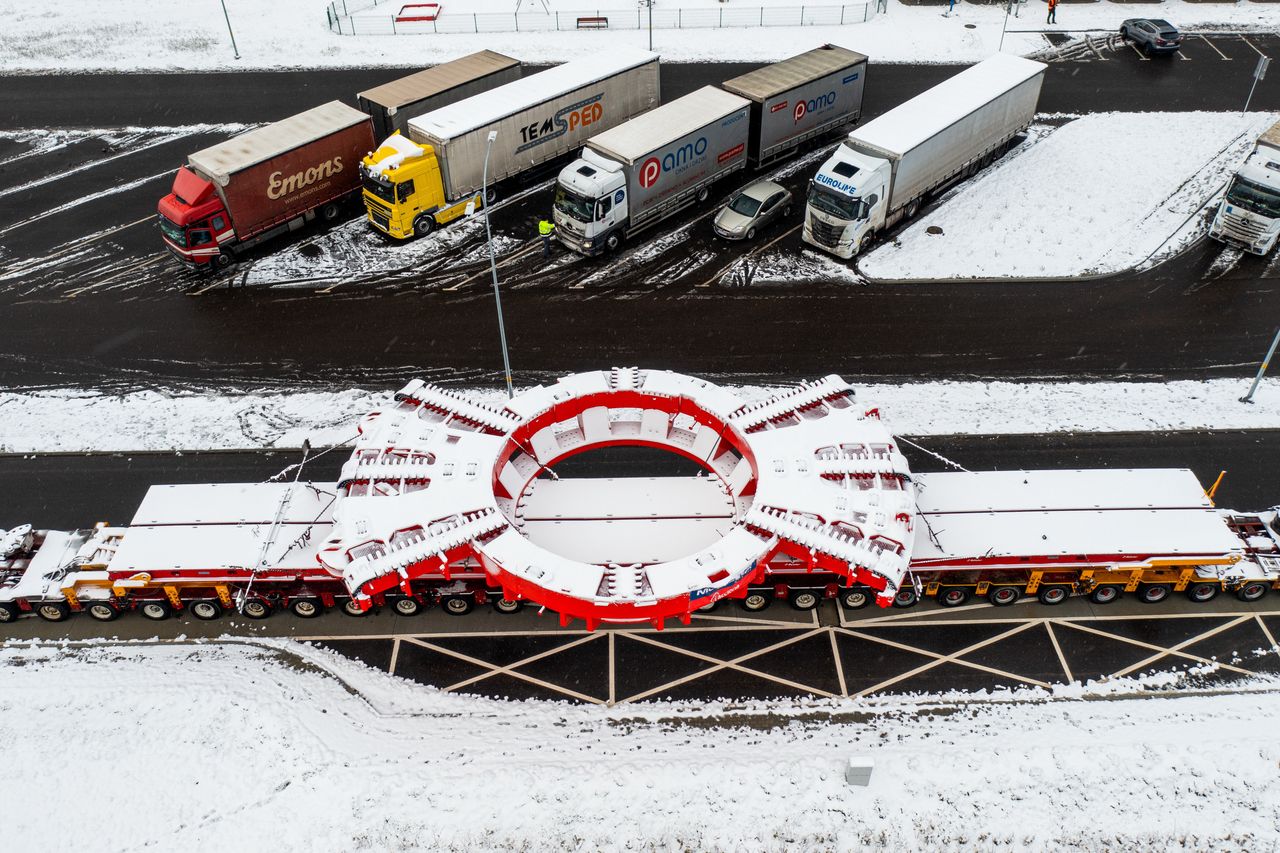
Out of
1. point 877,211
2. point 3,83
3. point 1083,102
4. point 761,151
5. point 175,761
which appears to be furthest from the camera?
point 3,83

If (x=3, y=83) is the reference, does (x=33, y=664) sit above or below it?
below

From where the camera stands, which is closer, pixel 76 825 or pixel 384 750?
pixel 76 825

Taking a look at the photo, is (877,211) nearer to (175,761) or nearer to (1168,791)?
(1168,791)

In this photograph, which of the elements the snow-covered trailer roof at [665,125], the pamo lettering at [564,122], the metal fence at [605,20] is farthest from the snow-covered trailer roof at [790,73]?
the metal fence at [605,20]

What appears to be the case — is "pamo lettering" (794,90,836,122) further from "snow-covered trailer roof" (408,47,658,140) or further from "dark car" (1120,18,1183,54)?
"dark car" (1120,18,1183,54)

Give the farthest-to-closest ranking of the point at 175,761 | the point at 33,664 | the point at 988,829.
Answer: the point at 33,664 → the point at 175,761 → the point at 988,829

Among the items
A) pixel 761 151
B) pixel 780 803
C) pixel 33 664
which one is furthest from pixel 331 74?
pixel 780 803

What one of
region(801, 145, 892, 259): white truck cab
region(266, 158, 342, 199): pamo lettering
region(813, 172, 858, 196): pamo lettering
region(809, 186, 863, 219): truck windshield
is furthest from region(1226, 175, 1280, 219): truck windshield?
region(266, 158, 342, 199): pamo lettering
